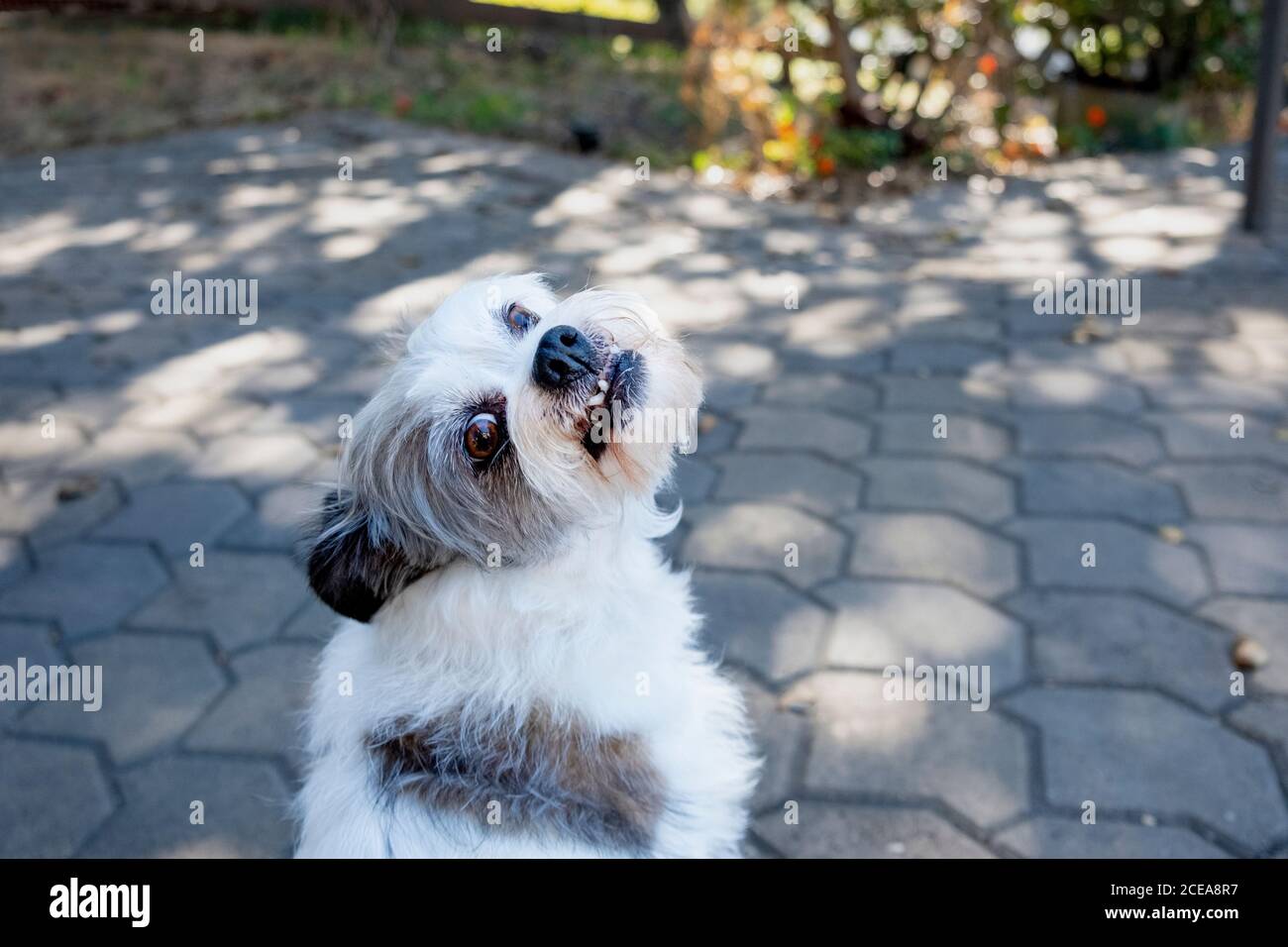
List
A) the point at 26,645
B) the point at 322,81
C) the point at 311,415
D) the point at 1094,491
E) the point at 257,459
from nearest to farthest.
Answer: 1. the point at 26,645
2. the point at 1094,491
3. the point at 257,459
4. the point at 311,415
5. the point at 322,81

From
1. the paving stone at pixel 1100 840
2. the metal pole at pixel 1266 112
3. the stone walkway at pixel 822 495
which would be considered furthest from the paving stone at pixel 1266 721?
the metal pole at pixel 1266 112

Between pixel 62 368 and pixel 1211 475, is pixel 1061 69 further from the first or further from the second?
pixel 62 368

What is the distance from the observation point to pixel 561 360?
211 centimetres

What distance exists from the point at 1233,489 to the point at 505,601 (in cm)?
328

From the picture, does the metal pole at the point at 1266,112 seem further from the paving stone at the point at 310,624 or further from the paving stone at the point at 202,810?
the paving stone at the point at 202,810

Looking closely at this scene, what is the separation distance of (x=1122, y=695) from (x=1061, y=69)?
7.50 m

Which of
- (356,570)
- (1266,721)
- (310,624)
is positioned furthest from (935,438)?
(356,570)

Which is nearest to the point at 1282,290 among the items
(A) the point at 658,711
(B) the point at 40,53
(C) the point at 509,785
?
(A) the point at 658,711

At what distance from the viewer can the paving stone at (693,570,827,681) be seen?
137 inches

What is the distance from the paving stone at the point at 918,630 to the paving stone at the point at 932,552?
0.08 m

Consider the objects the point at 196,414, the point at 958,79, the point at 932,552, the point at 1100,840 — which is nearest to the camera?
the point at 1100,840

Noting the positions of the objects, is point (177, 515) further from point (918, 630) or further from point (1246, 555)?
point (1246, 555)

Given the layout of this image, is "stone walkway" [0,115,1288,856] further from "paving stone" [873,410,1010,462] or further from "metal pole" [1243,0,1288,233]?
"metal pole" [1243,0,1288,233]

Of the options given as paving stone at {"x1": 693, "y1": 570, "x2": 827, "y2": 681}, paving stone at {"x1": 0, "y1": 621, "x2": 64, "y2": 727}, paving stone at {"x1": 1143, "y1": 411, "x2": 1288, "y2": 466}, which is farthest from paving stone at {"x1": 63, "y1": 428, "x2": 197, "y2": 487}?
paving stone at {"x1": 1143, "y1": 411, "x2": 1288, "y2": 466}
